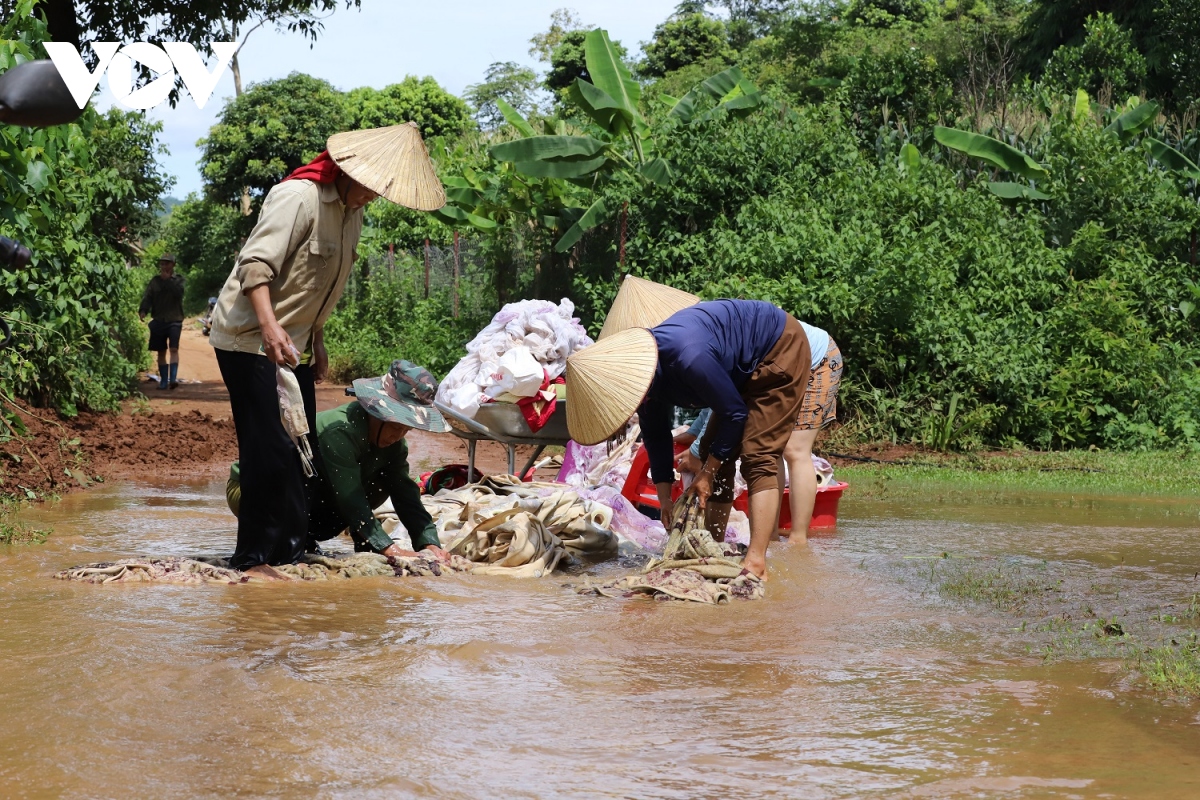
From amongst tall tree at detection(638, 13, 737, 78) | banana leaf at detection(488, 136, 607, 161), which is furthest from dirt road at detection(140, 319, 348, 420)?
tall tree at detection(638, 13, 737, 78)

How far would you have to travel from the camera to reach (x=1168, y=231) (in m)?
13.8

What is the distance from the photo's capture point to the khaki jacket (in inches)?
207

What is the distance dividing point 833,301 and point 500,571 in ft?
21.2

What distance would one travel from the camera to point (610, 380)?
538 cm

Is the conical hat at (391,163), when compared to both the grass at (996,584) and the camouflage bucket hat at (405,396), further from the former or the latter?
the grass at (996,584)

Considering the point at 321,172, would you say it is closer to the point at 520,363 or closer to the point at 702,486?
the point at 702,486

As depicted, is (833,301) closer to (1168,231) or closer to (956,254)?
(956,254)

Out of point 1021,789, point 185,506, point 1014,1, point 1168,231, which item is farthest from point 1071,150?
point 1014,1

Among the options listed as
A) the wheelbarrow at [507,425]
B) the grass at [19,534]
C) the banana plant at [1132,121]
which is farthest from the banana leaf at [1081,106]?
the grass at [19,534]

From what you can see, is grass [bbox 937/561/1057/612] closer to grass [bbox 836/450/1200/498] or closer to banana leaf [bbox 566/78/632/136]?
grass [bbox 836/450/1200/498]

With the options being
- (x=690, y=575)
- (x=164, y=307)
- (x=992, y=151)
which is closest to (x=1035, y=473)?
(x=992, y=151)

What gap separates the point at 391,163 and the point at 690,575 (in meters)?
2.25

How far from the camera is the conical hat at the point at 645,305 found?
6.78 meters

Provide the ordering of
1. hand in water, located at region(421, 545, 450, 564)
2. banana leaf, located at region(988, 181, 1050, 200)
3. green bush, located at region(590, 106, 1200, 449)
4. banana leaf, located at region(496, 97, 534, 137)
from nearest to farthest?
hand in water, located at region(421, 545, 450, 564), green bush, located at region(590, 106, 1200, 449), banana leaf, located at region(988, 181, 1050, 200), banana leaf, located at region(496, 97, 534, 137)
